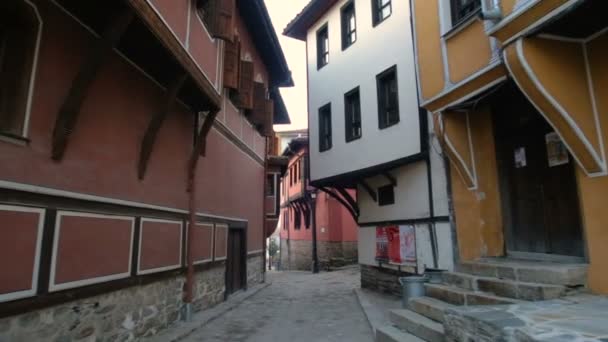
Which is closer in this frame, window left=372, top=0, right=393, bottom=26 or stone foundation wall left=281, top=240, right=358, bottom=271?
window left=372, top=0, right=393, bottom=26

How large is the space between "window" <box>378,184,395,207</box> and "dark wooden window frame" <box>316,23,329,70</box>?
424 cm

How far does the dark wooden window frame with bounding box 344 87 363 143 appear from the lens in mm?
10133

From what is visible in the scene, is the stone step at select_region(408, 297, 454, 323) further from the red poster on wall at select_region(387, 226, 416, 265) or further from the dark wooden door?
the red poster on wall at select_region(387, 226, 416, 265)

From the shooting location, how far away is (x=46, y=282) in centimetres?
367

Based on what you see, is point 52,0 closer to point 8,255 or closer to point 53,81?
point 53,81

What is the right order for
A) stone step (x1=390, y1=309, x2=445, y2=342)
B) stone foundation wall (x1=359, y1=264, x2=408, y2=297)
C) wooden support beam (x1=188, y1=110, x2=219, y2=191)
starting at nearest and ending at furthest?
stone step (x1=390, y1=309, x2=445, y2=342) < wooden support beam (x1=188, y1=110, x2=219, y2=191) < stone foundation wall (x1=359, y1=264, x2=408, y2=297)

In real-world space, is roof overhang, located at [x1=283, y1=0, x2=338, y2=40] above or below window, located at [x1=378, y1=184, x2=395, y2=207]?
above

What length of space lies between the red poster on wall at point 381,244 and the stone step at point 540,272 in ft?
14.6

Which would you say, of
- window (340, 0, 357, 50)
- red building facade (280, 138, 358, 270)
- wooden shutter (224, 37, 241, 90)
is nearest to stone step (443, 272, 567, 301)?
wooden shutter (224, 37, 241, 90)

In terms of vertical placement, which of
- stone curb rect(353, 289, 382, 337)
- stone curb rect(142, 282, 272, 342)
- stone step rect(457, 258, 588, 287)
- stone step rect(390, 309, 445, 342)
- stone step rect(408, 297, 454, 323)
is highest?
stone step rect(457, 258, 588, 287)

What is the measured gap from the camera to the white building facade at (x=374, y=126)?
25.8 feet

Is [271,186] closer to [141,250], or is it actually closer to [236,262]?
[236,262]

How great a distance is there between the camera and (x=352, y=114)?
10.4m

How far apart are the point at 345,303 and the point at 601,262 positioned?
6.01 metres
